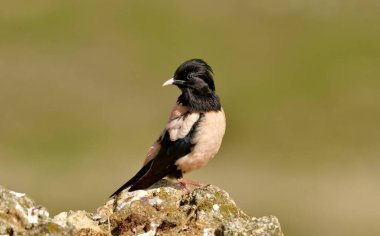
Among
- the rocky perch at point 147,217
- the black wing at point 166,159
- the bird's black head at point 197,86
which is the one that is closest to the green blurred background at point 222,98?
the bird's black head at point 197,86

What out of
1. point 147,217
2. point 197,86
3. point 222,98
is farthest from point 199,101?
point 222,98

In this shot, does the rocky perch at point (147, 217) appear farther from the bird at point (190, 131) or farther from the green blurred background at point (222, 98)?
the green blurred background at point (222, 98)

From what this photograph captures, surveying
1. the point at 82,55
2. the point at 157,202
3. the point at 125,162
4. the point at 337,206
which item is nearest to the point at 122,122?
the point at 125,162

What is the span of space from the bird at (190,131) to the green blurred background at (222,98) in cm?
1336

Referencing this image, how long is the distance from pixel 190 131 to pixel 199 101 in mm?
388

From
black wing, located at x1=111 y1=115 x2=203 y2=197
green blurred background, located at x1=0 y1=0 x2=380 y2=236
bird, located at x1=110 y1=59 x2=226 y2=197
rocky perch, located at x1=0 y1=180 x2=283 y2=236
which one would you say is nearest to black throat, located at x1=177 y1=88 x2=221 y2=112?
bird, located at x1=110 y1=59 x2=226 y2=197

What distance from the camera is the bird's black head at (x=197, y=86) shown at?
10102 mm

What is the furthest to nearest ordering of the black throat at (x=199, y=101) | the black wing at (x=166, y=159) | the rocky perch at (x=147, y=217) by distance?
the black throat at (x=199, y=101)
the black wing at (x=166, y=159)
the rocky perch at (x=147, y=217)

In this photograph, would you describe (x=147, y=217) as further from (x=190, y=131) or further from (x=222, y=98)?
(x=222, y=98)

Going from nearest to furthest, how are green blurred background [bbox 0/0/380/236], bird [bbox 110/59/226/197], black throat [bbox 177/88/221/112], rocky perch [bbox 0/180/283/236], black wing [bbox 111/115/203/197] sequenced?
1. rocky perch [bbox 0/180/283/236]
2. black wing [bbox 111/115/203/197]
3. bird [bbox 110/59/226/197]
4. black throat [bbox 177/88/221/112]
5. green blurred background [bbox 0/0/380/236]

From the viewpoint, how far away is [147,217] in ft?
22.8

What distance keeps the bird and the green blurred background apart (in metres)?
13.4

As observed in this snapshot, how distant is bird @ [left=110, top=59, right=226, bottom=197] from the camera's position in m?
9.84

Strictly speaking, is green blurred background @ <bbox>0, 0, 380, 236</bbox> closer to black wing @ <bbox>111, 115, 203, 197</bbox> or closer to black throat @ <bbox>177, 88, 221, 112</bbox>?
black throat @ <bbox>177, 88, 221, 112</bbox>
